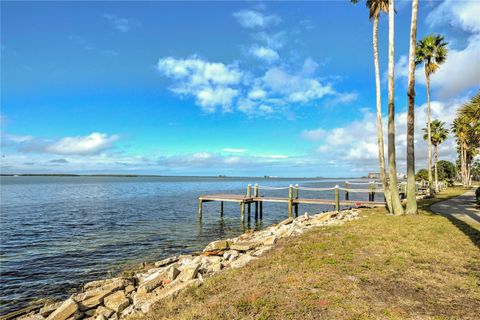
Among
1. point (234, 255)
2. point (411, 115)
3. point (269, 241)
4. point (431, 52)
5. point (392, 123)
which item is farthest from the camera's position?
point (431, 52)

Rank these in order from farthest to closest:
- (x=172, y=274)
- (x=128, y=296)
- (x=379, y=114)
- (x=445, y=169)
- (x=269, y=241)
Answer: (x=445, y=169) → (x=379, y=114) → (x=269, y=241) → (x=172, y=274) → (x=128, y=296)

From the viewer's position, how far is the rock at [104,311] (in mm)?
7023

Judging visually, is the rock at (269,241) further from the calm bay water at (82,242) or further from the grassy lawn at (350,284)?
the calm bay water at (82,242)

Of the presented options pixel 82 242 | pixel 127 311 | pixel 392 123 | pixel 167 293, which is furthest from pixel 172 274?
pixel 392 123

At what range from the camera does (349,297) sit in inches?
225

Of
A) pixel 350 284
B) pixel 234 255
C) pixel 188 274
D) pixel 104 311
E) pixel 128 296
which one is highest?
pixel 350 284

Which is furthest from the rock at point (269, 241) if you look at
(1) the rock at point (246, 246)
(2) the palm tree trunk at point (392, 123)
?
(2) the palm tree trunk at point (392, 123)

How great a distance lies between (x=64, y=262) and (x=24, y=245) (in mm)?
5352

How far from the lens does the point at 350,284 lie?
6367 millimetres

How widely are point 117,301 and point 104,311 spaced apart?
0.41 m

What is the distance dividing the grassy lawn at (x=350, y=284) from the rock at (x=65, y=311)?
8.71 feet

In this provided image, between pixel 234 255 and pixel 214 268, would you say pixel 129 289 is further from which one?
pixel 234 255

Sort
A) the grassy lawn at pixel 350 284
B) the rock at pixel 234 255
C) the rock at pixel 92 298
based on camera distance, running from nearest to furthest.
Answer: the grassy lawn at pixel 350 284, the rock at pixel 92 298, the rock at pixel 234 255

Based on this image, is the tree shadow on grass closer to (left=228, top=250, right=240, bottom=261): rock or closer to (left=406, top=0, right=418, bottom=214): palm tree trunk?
(left=406, top=0, right=418, bottom=214): palm tree trunk
